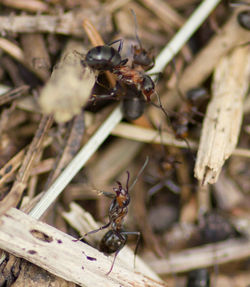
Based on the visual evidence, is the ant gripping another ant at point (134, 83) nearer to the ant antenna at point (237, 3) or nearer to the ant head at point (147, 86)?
the ant head at point (147, 86)

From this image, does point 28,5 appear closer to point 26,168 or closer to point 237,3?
point 26,168

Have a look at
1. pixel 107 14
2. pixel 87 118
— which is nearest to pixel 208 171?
pixel 87 118

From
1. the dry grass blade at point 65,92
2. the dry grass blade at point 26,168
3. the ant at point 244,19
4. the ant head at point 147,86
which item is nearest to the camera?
the dry grass blade at point 65,92

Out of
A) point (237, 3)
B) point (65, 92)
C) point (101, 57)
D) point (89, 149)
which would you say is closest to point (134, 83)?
point (101, 57)

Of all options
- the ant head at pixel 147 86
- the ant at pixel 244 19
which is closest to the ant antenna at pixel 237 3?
the ant at pixel 244 19

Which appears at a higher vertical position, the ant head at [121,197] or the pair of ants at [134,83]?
the pair of ants at [134,83]

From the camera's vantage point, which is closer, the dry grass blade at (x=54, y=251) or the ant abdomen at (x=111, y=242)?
the dry grass blade at (x=54, y=251)
